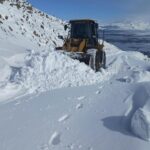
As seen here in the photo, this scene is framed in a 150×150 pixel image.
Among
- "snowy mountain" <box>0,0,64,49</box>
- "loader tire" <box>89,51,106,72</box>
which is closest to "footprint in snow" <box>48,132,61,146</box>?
"loader tire" <box>89,51,106,72</box>

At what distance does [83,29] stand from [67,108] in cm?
756

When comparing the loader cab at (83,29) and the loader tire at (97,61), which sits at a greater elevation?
the loader cab at (83,29)

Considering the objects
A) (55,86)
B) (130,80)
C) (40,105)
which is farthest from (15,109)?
(130,80)

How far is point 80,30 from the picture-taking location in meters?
15.5

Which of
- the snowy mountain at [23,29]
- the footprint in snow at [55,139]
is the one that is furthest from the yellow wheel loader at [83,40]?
the footprint in snow at [55,139]

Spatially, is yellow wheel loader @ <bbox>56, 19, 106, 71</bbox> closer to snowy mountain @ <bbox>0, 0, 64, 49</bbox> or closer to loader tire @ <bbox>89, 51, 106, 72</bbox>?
loader tire @ <bbox>89, 51, 106, 72</bbox>

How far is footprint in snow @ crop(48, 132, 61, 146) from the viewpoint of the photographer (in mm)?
6359

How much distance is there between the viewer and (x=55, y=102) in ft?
29.6

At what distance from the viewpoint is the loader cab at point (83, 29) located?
15258 millimetres

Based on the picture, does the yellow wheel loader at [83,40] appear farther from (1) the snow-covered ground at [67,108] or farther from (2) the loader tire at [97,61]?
(1) the snow-covered ground at [67,108]

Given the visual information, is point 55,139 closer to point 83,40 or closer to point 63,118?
point 63,118

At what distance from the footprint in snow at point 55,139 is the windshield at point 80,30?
9069 millimetres

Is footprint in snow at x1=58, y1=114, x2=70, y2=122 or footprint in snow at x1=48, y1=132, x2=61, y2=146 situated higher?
footprint in snow at x1=58, y1=114, x2=70, y2=122

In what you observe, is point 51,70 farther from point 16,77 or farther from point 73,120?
point 73,120
